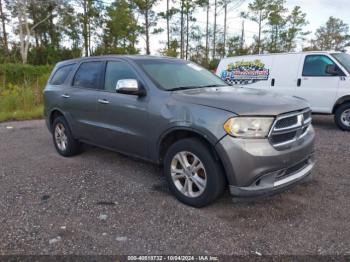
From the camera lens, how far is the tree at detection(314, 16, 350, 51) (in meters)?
40.2

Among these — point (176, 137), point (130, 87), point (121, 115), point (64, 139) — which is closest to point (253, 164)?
point (176, 137)

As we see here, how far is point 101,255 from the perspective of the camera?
8.68 ft

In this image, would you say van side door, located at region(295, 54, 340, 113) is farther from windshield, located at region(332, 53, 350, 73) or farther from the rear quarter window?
the rear quarter window

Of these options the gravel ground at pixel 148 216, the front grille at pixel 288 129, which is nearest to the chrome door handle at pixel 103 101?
the gravel ground at pixel 148 216

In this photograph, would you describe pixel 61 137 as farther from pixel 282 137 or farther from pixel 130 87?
pixel 282 137

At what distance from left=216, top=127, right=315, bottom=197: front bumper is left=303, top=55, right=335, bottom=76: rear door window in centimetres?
532

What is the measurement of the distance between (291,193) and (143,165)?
7.46 feet

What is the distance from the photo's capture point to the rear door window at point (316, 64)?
24.7ft

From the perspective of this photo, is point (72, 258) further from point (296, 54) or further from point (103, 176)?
point (296, 54)

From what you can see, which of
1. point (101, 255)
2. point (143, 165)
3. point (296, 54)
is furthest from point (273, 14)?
point (101, 255)

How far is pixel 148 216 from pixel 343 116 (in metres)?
6.13

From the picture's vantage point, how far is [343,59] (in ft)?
24.6

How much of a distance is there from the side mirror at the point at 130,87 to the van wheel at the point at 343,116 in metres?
5.68

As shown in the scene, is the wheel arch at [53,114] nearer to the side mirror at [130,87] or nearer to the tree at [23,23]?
the side mirror at [130,87]
